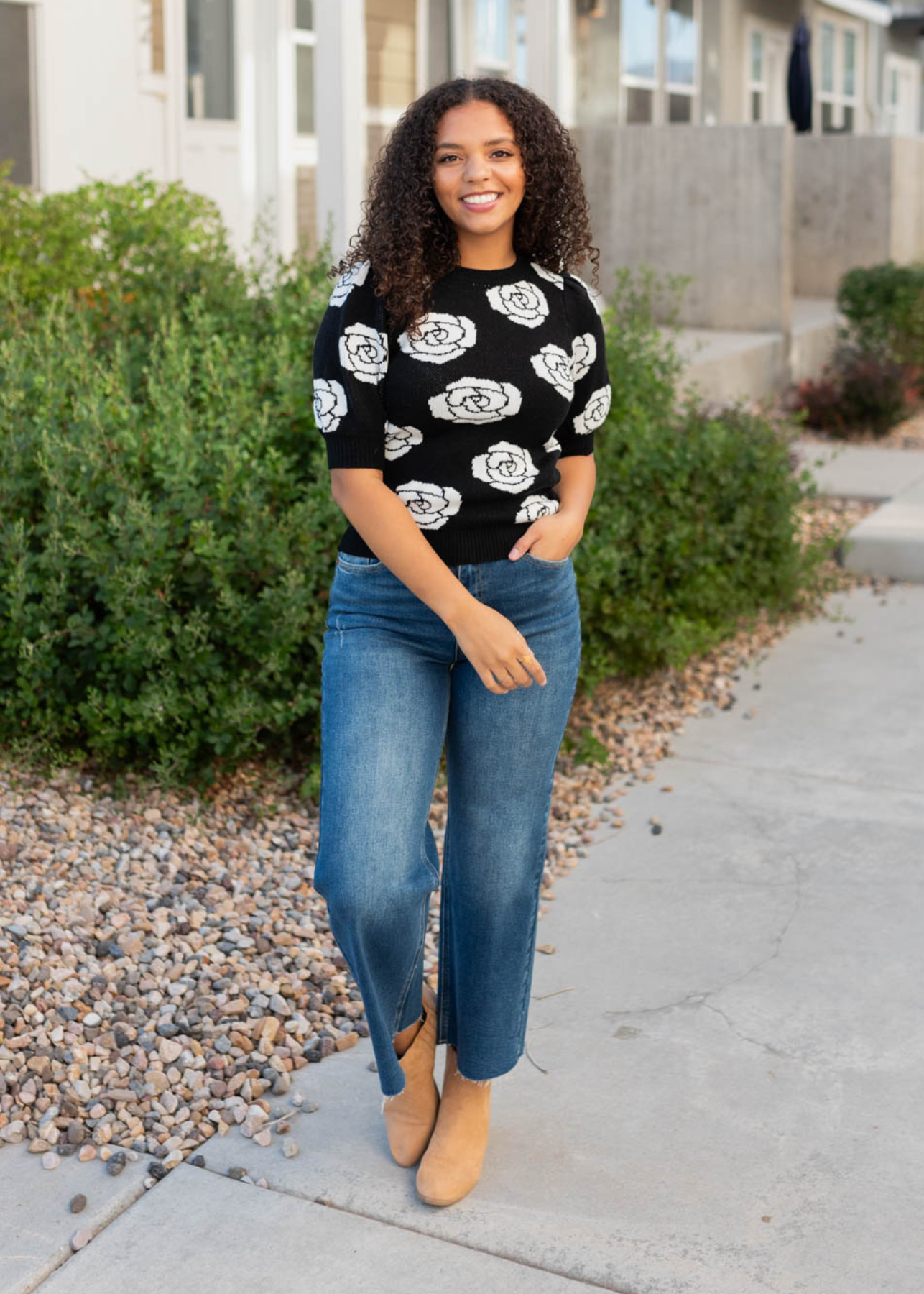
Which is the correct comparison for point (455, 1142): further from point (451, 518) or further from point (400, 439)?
point (400, 439)

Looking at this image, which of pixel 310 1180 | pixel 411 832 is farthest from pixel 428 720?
pixel 310 1180

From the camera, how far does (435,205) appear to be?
7.87ft

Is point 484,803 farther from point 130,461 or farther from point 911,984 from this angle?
point 130,461

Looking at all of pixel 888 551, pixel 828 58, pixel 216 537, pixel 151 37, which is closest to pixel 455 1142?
pixel 216 537

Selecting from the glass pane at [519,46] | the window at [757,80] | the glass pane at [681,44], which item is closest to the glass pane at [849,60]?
the window at [757,80]

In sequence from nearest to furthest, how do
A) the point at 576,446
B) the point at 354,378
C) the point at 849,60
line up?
1. the point at 354,378
2. the point at 576,446
3. the point at 849,60

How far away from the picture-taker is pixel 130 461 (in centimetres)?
429

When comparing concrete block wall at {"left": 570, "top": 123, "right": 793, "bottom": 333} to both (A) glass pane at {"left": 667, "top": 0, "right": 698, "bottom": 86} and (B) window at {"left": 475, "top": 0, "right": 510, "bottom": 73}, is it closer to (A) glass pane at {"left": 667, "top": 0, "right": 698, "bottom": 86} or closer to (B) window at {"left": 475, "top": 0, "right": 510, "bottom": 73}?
(B) window at {"left": 475, "top": 0, "right": 510, "bottom": 73}

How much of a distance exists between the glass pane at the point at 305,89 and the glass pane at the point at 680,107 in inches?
300

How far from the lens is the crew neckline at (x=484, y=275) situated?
241 cm

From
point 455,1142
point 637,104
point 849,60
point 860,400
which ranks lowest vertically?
point 455,1142

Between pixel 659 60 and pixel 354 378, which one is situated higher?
pixel 659 60

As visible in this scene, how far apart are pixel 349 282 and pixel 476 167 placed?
27 centimetres

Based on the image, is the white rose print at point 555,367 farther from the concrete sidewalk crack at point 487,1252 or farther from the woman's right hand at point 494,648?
the concrete sidewalk crack at point 487,1252
